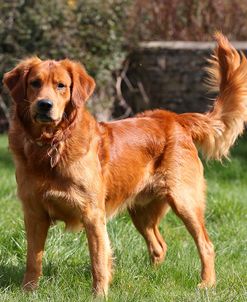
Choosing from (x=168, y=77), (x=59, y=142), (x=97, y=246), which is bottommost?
(x=168, y=77)

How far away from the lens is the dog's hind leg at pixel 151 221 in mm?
6090

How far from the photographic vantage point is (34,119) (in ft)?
16.4

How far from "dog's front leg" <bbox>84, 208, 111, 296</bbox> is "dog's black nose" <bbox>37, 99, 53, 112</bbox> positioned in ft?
2.55

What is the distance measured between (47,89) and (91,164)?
24.3 inches

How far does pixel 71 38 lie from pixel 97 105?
1.38 metres

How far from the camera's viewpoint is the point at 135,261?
5.91 meters

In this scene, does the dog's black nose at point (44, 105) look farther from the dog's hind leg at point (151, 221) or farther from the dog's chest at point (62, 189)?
the dog's hind leg at point (151, 221)

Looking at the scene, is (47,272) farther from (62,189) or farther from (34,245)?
(62,189)

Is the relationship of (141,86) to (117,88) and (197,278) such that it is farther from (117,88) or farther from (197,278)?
(197,278)

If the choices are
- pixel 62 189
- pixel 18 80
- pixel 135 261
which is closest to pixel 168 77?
pixel 135 261

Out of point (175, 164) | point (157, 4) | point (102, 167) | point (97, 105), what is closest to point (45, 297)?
point (102, 167)

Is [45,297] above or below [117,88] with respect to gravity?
above

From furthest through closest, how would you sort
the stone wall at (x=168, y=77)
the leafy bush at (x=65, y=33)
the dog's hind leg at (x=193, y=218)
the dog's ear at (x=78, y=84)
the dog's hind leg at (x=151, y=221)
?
the leafy bush at (x=65, y=33)
the stone wall at (x=168, y=77)
the dog's hind leg at (x=151, y=221)
the dog's hind leg at (x=193, y=218)
the dog's ear at (x=78, y=84)

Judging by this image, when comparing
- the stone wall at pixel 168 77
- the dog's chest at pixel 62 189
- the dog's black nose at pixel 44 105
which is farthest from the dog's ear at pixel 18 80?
the stone wall at pixel 168 77
